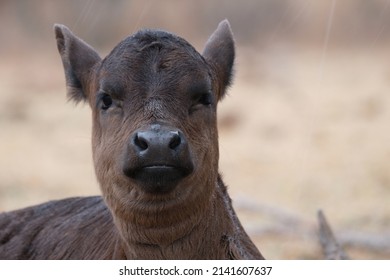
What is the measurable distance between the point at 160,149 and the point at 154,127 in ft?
0.64

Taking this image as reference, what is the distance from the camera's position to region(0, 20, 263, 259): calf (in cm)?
718

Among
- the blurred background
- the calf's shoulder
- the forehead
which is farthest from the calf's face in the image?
the blurred background

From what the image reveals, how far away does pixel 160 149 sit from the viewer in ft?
22.9

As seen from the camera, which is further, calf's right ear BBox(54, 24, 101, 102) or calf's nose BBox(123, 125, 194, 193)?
calf's right ear BBox(54, 24, 101, 102)

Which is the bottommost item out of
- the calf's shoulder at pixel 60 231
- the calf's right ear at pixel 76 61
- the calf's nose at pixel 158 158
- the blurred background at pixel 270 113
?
the calf's nose at pixel 158 158

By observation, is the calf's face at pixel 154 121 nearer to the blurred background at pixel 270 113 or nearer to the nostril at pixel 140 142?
the nostril at pixel 140 142

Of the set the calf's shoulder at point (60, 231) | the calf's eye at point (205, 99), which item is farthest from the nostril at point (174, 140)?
the calf's shoulder at point (60, 231)

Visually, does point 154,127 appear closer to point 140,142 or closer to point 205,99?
point 140,142

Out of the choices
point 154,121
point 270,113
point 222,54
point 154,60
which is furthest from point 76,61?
point 270,113

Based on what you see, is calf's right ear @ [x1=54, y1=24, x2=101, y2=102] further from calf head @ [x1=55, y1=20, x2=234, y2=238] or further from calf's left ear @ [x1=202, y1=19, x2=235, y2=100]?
calf's left ear @ [x1=202, y1=19, x2=235, y2=100]

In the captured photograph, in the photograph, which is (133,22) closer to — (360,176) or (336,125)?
(336,125)

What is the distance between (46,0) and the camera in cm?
3403

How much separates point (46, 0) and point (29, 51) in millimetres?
1960

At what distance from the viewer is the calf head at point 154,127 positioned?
23.4ft
